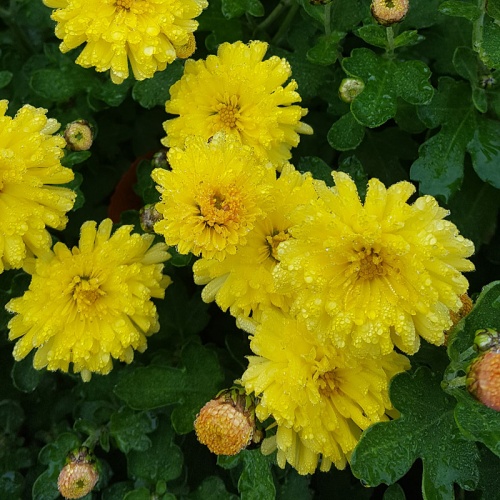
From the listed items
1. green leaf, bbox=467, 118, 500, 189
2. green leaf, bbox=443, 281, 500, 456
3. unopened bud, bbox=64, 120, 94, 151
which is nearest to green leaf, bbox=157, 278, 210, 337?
unopened bud, bbox=64, 120, 94, 151

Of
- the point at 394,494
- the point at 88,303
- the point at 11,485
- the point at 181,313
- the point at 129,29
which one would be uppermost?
the point at 129,29

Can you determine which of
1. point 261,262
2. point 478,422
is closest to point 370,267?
point 261,262

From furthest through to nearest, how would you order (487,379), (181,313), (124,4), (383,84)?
1. (181,313)
2. (383,84)
3. (124,4)
4. (487,379)

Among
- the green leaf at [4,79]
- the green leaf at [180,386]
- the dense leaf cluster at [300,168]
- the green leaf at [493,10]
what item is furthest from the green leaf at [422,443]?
the green leaf at [4,79]

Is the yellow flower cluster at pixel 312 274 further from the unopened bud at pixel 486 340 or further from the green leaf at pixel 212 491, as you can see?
the green leaf at pixel 212 491

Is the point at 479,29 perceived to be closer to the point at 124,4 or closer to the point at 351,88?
the point at 351,88

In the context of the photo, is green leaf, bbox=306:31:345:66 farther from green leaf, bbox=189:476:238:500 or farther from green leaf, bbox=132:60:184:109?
green leaf, bbox=189:476:238:500

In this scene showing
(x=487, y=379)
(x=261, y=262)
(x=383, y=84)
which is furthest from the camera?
(x=383, y=84)
